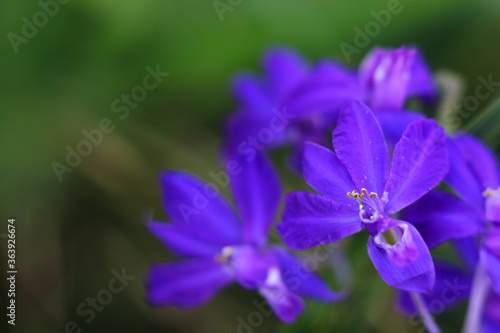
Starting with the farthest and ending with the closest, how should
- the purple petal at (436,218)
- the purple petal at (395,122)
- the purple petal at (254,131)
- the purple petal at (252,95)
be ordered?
the purple petal at (252,95)
the purple petal at (254,131)
the purple petal at (395,122)
the purple petal at (436,218)

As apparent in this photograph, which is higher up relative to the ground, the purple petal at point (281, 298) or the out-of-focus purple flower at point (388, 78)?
the out-of-focus purple flower at point (388, 78)

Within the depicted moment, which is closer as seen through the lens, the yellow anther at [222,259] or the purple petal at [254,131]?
the yellow anther at [222,259]

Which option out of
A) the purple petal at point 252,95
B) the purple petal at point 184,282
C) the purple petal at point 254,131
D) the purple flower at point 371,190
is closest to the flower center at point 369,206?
the purple flower at point 371,190

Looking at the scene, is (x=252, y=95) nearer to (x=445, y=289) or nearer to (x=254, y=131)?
(x=254, y=131)

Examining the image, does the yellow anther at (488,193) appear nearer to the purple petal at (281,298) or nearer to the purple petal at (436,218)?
the purple petal at (436,218)

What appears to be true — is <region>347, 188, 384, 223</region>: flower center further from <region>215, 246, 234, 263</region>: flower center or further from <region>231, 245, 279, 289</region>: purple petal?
<region>215, 246, 234, 263</region>: flower center

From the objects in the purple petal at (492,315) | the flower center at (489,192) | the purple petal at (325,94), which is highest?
the purple petal at (325,94)

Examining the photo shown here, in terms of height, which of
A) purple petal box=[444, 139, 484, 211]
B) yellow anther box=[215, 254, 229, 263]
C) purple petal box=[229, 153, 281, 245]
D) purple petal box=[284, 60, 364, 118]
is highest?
purple petal box=[284, 60, 364, 118]

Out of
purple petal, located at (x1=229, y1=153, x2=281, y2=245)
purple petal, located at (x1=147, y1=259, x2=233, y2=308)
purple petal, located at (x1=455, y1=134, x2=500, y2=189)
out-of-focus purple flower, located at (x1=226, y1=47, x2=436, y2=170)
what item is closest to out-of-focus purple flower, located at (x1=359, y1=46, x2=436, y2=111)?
out-of-focus purple flower, located at (x1=226, y1=47, x2=436, y2=170)
